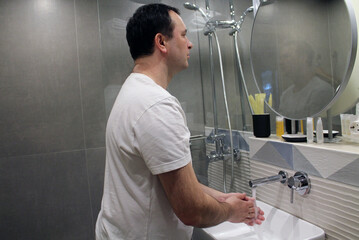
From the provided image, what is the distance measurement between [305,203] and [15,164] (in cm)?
181

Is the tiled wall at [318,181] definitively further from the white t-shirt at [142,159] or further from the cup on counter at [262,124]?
the white t-shirt at [142,159]

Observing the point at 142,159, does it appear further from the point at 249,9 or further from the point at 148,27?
the point at 249,9

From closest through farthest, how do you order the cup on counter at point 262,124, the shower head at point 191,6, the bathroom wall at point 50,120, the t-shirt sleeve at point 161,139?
the t-shirt sleeve at point 161,139, the cup on counter at point 262,124, the shower head at point 191,6, the bathroom wall at point 50,120

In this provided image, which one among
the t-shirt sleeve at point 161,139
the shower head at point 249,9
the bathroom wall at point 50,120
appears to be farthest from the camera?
the bathroom wall at point 50,120

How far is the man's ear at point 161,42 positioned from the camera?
0.85 meters

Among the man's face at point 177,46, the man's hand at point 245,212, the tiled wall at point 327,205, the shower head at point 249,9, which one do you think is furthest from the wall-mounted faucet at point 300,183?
the shower head at point 249,9

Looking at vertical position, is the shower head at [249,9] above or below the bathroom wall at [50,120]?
above

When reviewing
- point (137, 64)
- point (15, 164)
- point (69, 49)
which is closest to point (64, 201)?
point (15, 164)

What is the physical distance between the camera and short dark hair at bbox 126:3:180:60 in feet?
2.83

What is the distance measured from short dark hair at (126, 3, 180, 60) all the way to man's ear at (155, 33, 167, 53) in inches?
0.5

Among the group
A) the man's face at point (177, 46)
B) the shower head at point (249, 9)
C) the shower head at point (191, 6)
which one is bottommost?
the man's face at point (177, 46)

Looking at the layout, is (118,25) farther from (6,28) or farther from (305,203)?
(305,203)

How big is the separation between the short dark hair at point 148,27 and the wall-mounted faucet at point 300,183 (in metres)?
0.64

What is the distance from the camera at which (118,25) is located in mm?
1454
